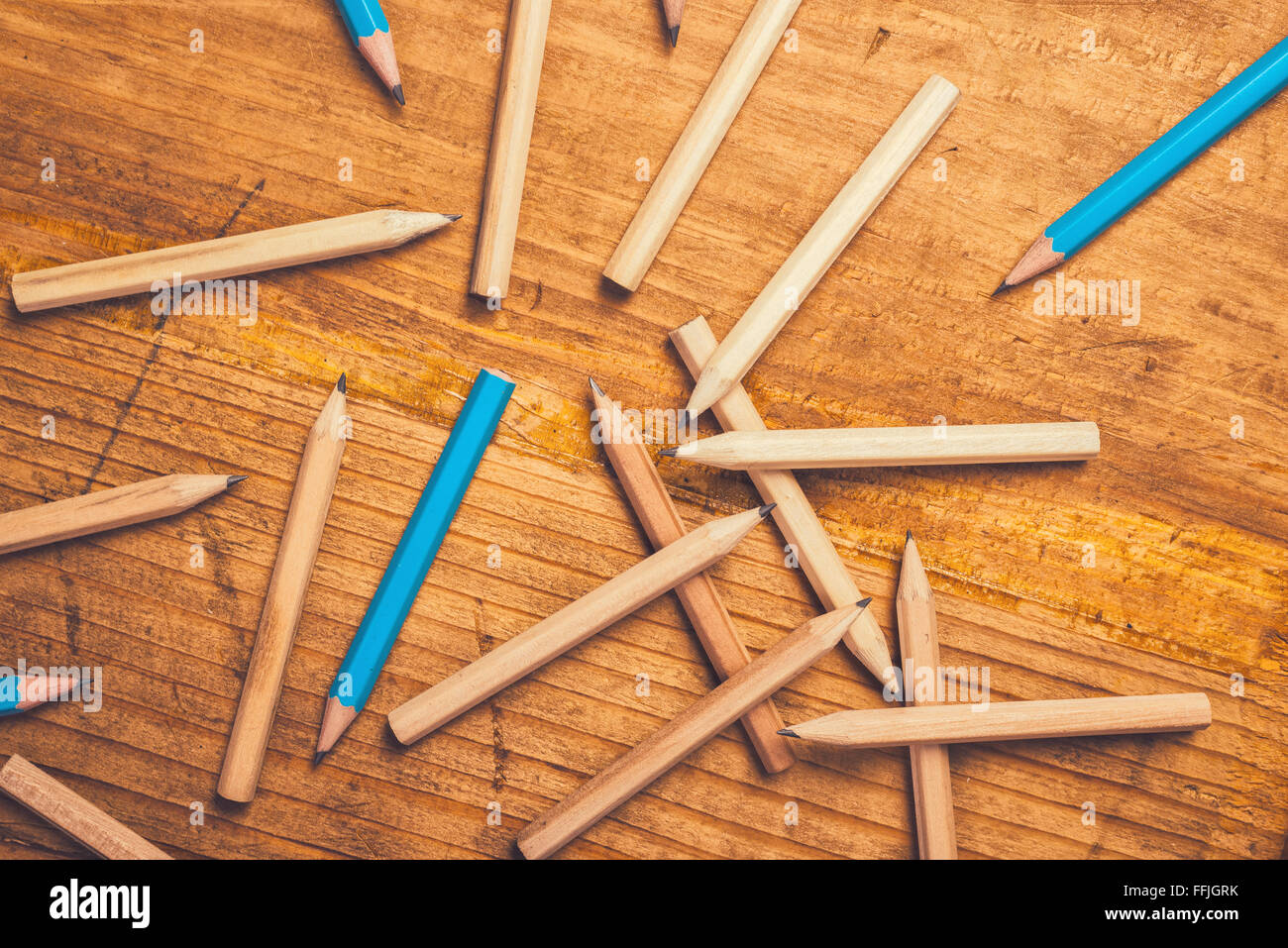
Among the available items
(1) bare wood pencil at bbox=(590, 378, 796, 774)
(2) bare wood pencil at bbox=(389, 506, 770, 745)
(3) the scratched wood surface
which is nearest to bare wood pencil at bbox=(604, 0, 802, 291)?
(3) the scratched wood surface

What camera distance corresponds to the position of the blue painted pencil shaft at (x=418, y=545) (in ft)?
2.76

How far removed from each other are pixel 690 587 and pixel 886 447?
0.24 meters

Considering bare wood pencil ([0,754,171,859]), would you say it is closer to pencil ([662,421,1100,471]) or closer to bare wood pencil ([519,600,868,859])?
bare wood pencil ([519,600,868,859])

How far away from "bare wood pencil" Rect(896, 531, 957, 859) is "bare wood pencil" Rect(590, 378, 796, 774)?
14cm

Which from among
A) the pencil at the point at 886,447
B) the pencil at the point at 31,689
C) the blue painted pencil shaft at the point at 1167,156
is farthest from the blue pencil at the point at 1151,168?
the pencil at the point at 31,689

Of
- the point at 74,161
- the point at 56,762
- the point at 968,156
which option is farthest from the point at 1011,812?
the point at 74,161

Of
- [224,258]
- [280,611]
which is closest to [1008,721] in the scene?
[280,611]

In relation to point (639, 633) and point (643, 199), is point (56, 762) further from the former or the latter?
point (643, 199)

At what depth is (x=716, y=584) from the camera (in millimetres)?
871

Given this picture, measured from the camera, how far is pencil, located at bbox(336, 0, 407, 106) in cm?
86

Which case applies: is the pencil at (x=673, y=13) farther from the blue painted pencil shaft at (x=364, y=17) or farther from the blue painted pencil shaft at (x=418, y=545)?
the blue painted pencil shaft at (x=418, y=545)

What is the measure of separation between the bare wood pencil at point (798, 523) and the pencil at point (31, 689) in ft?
2.38

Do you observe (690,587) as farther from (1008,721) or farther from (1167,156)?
(1167,156)
